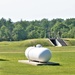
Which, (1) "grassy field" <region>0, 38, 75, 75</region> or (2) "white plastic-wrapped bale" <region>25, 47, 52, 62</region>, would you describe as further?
(2) "white plastic-wrapped bale" <region>25, 47, 52, 62</region>

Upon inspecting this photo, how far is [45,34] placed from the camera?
190000mm

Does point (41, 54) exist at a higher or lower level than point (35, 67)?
higher

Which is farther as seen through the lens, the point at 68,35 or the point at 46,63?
the point at 68,35

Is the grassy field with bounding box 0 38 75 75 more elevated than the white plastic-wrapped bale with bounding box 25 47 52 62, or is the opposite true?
the white plastic-wrapped bale with bounding box 25 47 52 62

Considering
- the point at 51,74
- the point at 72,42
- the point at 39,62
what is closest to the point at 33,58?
the point at 39,62

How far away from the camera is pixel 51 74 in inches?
Result: 1189

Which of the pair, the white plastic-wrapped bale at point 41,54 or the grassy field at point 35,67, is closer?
the grassy field at point 35,67

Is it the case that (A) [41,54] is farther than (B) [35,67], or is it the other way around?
(A) [41,54]

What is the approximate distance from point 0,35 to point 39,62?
5732 inches

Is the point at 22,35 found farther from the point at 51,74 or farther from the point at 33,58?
the point at 51,74

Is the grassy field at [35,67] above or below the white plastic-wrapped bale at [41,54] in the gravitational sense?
below

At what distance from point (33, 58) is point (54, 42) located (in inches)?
2681

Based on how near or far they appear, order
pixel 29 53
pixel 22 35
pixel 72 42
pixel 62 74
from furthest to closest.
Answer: pixel 22 35, pixel 72 42, pixel 29 53, pixel 62 74

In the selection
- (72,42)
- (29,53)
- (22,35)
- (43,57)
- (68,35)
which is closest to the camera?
A: (43,57)
